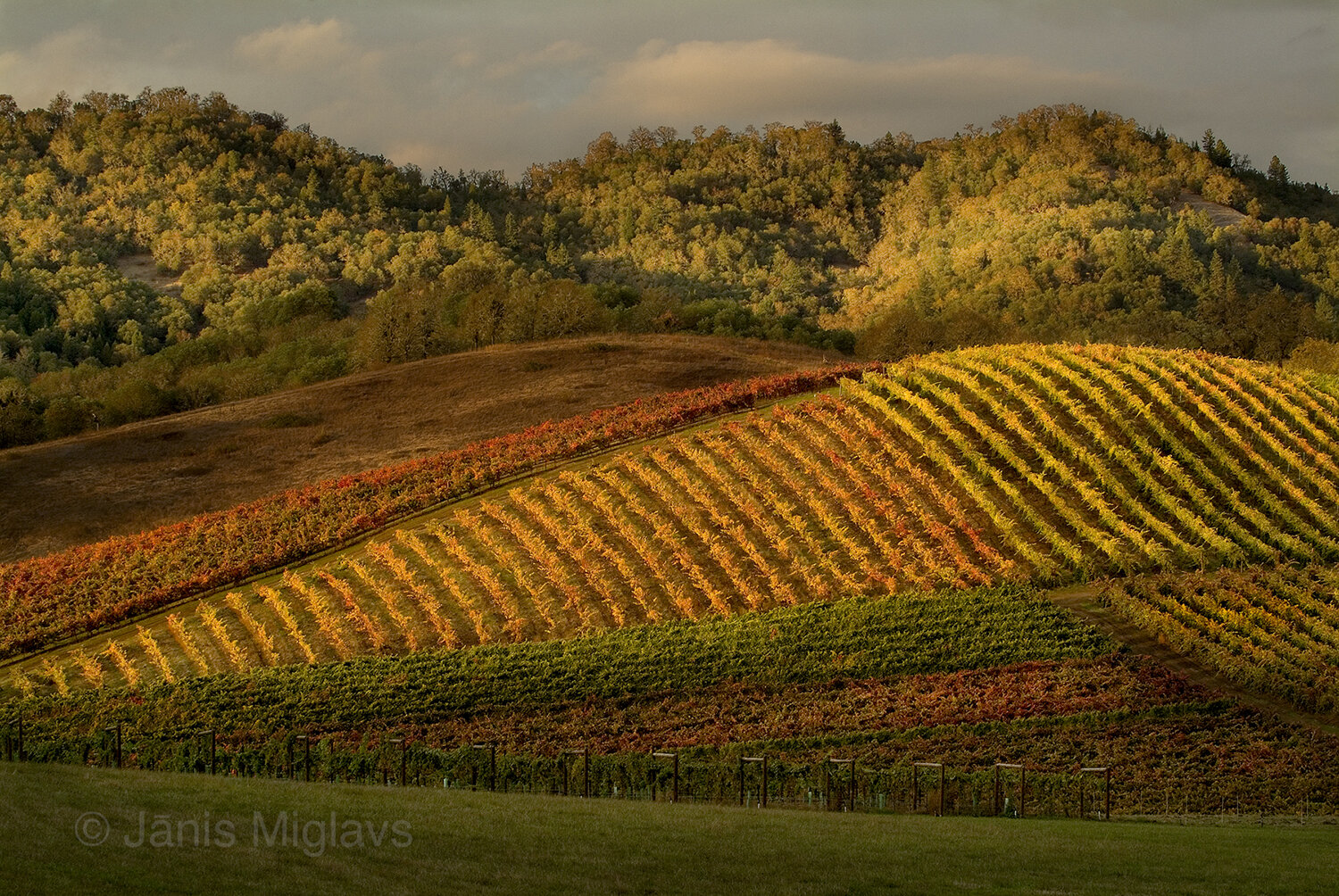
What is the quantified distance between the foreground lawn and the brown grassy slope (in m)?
31.1

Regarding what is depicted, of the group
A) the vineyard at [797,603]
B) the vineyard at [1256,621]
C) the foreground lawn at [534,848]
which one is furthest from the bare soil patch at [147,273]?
the foreground lawn at [534,848]

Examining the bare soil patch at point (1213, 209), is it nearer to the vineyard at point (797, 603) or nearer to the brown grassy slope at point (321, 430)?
the brown grassy slope at point (321, 430)

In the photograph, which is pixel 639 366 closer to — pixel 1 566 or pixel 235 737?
pixel 1 566

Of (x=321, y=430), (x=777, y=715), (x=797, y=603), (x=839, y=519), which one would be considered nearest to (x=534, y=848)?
(x=777, y=715)

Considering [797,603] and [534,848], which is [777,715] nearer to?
[797,603]

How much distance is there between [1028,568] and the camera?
35.2m

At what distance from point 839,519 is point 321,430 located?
84.7ft

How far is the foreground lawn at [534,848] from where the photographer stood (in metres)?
12.4

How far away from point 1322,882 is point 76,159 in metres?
121

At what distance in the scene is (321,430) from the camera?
56.0 m

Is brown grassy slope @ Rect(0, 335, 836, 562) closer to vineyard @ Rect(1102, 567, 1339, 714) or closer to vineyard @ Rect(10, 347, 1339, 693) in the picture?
vineyard @ Rect(10, 347, 1339, 693)

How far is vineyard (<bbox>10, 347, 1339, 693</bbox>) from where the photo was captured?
35.0m

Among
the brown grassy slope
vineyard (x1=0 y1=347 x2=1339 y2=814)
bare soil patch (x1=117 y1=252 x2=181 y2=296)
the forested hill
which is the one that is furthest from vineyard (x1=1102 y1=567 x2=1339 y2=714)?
bare soil patch (x1=117 y1=252 x2=181 y2=296)

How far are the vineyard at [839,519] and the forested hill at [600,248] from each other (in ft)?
88.4
